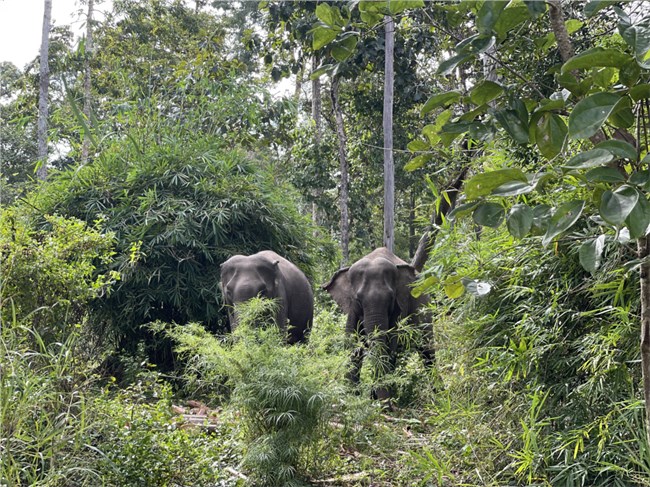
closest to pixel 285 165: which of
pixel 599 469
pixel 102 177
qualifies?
pixel 102 177

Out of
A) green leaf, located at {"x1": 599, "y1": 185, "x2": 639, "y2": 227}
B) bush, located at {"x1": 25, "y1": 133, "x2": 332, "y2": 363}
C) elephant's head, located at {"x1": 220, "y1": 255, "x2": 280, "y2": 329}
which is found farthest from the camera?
bush, located at {"x1": 25, "y1": 133, "x2": 332, "y2": 363}

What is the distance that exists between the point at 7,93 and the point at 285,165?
7.73 m

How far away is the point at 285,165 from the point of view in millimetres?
17578

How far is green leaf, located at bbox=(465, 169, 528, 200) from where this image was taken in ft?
6.56

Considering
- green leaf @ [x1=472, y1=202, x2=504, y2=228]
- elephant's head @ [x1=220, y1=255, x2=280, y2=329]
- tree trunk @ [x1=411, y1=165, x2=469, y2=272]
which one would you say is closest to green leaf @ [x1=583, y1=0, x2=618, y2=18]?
green leaf @ [x1=472, y1=202, x2=504, y2=228]

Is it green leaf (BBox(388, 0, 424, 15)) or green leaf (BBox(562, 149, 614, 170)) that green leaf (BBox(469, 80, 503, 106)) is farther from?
green leaf (BBox(562, 149, 614, 170))

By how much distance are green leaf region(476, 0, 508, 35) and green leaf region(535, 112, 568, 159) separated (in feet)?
1.02

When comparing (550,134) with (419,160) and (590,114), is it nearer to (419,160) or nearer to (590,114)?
(590,114)

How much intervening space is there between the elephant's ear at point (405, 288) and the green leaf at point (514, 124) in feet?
19.8

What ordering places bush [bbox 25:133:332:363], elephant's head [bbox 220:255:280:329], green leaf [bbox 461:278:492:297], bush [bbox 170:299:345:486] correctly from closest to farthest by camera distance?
green leaf [bbox 461:278:492:297] → bush [bbox 170:299:345:486] → elephant's head [bbox 220:255:280:329] → bush [bbox 25:133:332:363]

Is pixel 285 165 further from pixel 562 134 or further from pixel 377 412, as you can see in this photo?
pixel 562 134

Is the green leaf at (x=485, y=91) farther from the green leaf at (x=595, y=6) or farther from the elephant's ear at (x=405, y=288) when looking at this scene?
the elephant's ear at (x=405, y=288)

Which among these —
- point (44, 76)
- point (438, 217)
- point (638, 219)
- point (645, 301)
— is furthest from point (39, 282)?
point (44, 76)

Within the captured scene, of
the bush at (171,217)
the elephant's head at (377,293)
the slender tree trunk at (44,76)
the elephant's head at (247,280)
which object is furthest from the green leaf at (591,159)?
the slender tree trunk at (44,76)
